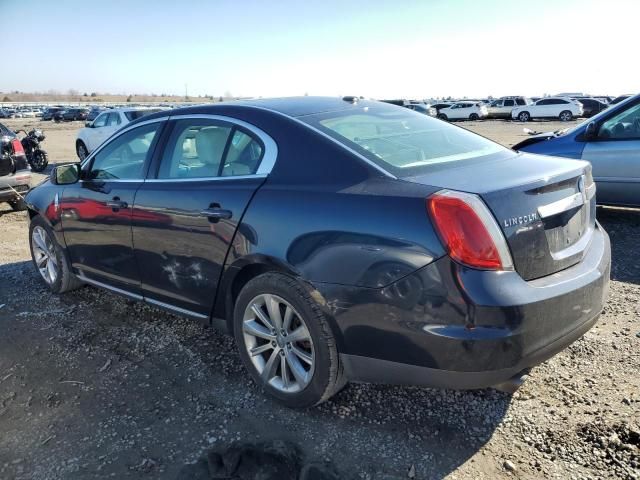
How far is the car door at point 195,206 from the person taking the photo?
3.12 meters

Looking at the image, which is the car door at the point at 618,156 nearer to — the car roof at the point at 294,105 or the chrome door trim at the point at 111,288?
the car roof at the point at 294,105

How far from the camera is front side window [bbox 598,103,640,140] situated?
6.33 metres

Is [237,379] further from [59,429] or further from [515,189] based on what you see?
[515,189]

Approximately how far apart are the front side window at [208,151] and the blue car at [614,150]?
4.76 meters

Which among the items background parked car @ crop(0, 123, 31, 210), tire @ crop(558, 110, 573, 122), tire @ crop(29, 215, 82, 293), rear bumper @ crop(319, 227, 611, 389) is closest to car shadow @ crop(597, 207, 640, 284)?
rear bumper @ crop(319, 227, 611, 389)

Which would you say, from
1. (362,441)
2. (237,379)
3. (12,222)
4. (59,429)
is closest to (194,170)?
(237,379)

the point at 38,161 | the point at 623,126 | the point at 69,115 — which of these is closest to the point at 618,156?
the point at 623,126

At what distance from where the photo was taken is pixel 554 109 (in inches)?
1496

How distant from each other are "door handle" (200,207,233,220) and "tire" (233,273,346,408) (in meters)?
0.42

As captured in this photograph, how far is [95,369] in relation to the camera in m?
3.53

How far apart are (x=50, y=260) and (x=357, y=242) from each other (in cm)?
358

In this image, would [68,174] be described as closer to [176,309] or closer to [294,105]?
[176,309]

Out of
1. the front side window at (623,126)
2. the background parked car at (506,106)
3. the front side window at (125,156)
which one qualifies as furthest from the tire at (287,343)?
the background parked car at (506,106)

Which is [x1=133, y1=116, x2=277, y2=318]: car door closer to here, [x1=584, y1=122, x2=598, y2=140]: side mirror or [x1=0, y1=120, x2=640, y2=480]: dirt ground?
[x1=0, y1=120, x2=640, y2=480]: dirt ground
